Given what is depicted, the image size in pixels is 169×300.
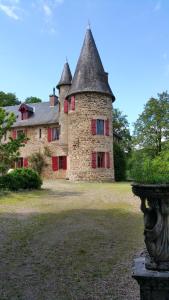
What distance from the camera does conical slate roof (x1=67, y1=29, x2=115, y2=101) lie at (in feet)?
87.2

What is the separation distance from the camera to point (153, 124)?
37719mm

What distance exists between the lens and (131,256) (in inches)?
264

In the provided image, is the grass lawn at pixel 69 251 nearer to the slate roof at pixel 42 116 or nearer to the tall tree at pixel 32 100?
the slate roof at pixel 42 116

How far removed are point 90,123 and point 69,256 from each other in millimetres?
20357

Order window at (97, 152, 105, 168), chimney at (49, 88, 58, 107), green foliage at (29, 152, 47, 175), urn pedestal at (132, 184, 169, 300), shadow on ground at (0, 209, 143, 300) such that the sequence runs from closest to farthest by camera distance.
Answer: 1. urn pedestal at (132, 184, 169, 300)
2. shadow on ground at (0, 209, 143, 300)
3. window at (97, 152, 105, 168)
4. green foliage at (29, 152, 47, 175)
5. chimney at (49, 88, 58, 107)

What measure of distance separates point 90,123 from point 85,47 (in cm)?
645

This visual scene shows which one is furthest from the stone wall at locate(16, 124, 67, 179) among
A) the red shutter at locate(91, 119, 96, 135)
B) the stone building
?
the red shutter at locate(91, 119, 96, 135)

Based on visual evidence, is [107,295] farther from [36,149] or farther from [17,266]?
[36,149]

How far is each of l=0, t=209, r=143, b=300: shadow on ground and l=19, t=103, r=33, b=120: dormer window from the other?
77.9 feet

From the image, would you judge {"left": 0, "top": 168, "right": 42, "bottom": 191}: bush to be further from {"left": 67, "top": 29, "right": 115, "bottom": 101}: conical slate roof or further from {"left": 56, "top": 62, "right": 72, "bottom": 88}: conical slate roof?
{"left": 56, "top": 62, "right": 72, "bottom": 88}: conical slate roof

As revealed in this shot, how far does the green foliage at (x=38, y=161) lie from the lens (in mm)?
31594

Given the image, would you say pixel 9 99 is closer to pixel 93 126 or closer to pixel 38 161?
pixel 38 161

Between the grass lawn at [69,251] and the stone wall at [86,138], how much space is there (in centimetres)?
1343

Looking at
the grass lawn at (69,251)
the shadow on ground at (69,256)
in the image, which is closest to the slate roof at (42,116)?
the grass lawn at (69,251)
